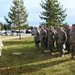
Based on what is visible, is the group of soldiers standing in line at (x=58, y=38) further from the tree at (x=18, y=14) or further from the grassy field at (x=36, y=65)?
the tree at (x=18, y=14)

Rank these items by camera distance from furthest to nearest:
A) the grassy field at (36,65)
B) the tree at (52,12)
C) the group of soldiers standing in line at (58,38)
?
the tree at (52,12) < the group of soldiers standing in line at (58,38) < the grassy field at (36,65)

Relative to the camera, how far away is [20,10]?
57906 mm

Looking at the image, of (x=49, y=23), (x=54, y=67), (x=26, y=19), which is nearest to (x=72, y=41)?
(x=54, y=67)

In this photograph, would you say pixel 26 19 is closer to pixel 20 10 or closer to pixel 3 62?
pixel 20 10

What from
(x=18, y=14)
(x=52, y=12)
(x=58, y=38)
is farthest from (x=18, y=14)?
(x=58, y=38)

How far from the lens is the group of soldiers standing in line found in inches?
795

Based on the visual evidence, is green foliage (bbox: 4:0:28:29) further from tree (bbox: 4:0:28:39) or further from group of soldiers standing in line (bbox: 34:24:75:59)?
group of soldiers standing in line (bbox: 34:24:75:59)

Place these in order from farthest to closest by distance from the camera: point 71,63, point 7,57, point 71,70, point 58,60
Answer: point 7,57 → point 58,60 → point 71,63 → point 71,70

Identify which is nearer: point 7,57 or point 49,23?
point 7,57

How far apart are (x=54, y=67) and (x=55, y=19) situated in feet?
92.9

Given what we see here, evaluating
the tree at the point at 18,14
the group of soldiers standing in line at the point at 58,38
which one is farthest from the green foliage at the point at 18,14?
the group of soldiers standing in line at the point at 58,38

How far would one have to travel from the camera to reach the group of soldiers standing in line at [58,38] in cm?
2019

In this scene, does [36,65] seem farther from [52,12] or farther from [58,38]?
[52,12]

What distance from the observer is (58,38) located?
71.2 feet
